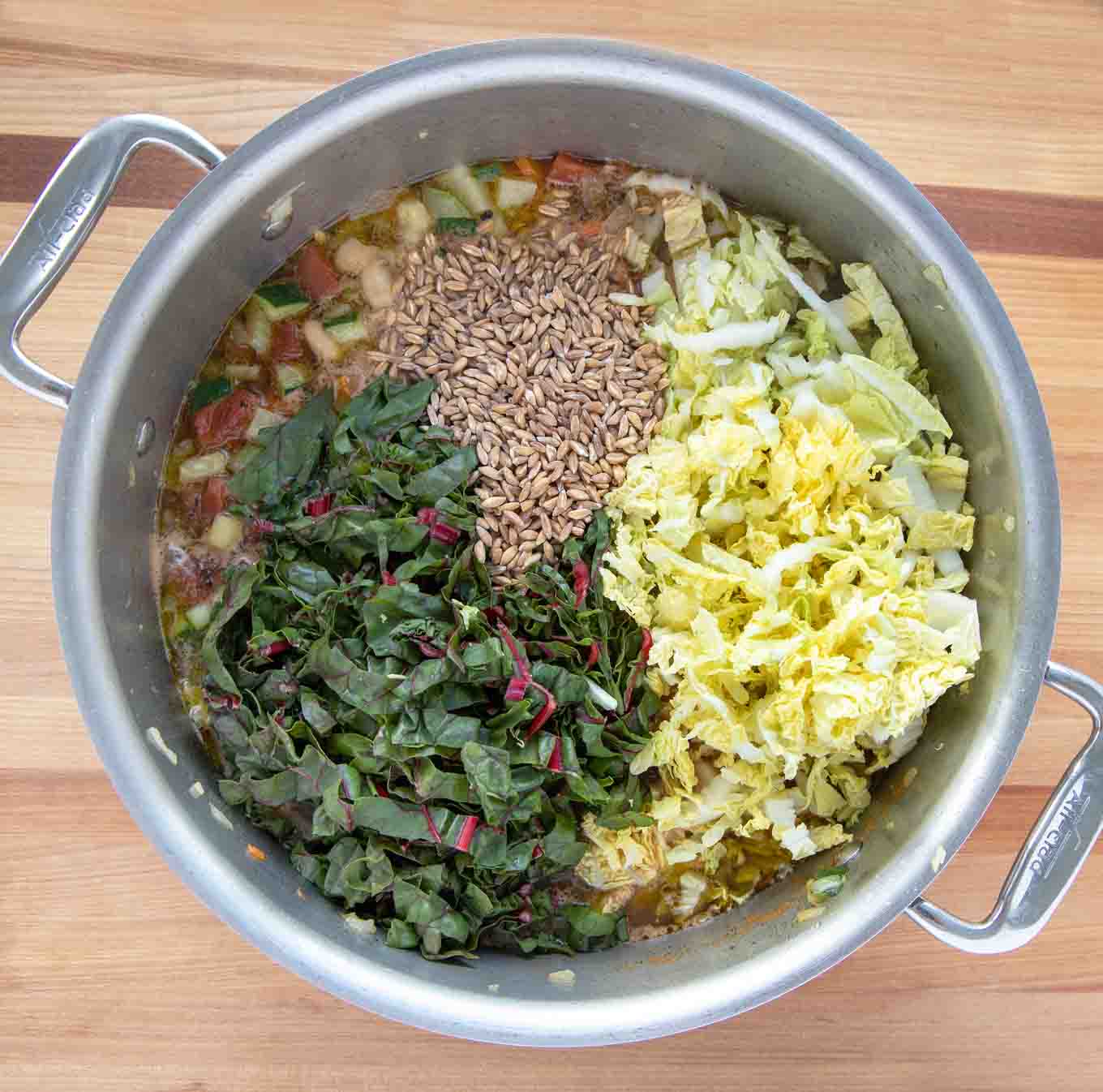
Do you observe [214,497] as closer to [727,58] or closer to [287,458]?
[287,458]

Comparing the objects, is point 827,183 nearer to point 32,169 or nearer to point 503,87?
point 503,87

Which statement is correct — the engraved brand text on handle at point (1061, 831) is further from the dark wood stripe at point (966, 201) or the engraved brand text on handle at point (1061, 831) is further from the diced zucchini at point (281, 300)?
the diced zucchini at point (281, 300)

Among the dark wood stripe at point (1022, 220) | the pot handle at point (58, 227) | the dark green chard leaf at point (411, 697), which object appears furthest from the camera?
the dark wood stripe at point (1022, 220)

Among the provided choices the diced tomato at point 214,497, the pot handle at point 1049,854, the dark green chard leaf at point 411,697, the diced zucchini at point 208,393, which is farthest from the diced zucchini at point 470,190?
the pot handle at point 1049,854

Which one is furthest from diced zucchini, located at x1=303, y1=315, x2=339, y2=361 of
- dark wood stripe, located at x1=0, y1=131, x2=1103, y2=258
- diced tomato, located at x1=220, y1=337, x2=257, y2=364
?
dark wood stripe, located at x1=0, y1=131, x2=1103, y2=258

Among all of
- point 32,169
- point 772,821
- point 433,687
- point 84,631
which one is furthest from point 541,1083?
point 32,169

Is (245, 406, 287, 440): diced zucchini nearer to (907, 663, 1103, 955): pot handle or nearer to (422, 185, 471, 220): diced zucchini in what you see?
(422, 185, 471, 220): diced zucchini
